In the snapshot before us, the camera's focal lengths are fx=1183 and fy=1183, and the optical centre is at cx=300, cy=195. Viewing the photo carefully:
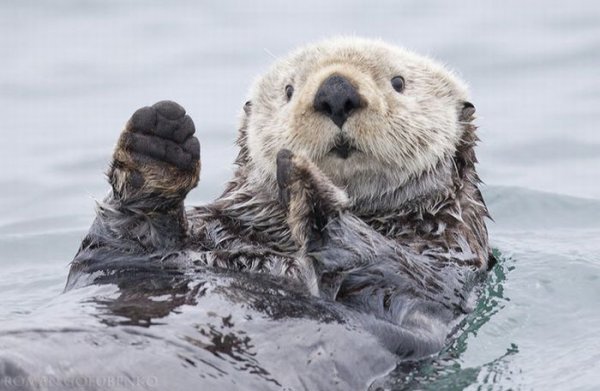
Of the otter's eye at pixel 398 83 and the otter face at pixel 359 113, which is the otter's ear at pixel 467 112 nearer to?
the otter face at pixel 359 113

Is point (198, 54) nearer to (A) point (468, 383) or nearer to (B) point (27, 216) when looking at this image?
(B) point (27, 216)

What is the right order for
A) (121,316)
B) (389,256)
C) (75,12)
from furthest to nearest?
1. (75,12)
2. (389,256)
3. (121,316)

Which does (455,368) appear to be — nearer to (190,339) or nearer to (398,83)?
(190,339)

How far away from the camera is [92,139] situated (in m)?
9.52

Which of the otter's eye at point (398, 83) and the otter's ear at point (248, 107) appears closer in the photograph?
the otter's eye at point (398, 83)

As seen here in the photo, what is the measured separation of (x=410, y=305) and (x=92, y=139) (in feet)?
17.1

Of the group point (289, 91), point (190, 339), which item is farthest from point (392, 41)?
point (190, 339)

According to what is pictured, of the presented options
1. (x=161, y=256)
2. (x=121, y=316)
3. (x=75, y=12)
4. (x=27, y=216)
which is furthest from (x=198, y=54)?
(x=121, y=316)

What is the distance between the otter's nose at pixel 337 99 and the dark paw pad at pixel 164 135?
0.64 m

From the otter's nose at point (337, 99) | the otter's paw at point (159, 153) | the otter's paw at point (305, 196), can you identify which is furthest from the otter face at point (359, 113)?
the otter's paw at point (159, 153)

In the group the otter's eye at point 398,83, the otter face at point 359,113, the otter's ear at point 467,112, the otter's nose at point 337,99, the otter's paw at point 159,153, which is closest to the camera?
the otter's paw at point 159,153

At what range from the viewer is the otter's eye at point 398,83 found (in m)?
5.70

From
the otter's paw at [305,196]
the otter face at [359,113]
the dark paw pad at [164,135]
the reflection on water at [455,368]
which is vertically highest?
the otter face at [359,113]

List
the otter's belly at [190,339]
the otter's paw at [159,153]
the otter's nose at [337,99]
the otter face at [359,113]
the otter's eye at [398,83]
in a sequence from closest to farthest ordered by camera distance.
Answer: the otter's belly at [190,339] → the otter's paw at [159,153] → the otter's nose at [337,99] → the otter face at [359,113] → the otter's eye at [398,83]
